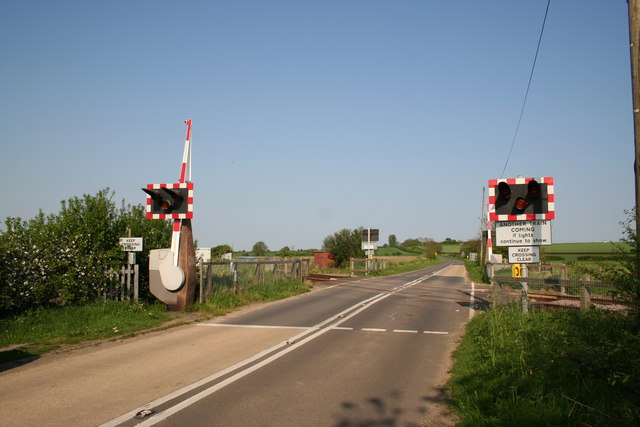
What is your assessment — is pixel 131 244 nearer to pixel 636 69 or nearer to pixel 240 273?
pixel 240 273

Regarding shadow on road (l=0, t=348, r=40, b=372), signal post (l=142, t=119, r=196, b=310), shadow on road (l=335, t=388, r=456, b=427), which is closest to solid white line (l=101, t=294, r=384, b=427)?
shadow on road (l=335, t=388, r=456, b=427)

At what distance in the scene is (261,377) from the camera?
704 centimetres

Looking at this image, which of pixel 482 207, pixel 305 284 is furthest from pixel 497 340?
pixel 482 207

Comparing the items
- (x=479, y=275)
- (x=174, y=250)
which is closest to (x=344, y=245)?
(x=479, y=275)

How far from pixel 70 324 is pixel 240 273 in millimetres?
8503

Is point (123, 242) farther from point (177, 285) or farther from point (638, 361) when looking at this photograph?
point (638, 361)

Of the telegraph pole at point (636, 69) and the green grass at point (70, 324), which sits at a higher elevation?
the telegraph pole at point (636, 69)

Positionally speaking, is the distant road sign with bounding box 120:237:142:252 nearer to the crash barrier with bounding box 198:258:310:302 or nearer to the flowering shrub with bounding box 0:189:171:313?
the flowering shrub with bounding box 0:189:171:313

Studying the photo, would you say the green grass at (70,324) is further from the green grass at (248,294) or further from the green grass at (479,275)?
the green grass at (479,275)

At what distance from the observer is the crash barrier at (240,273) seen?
15.7 metres

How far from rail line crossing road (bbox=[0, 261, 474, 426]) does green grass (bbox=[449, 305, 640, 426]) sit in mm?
574

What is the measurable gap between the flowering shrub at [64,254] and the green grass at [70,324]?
0.51m

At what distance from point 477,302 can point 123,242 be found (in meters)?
12.4

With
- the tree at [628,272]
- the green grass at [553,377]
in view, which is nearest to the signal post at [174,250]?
the green grass at [553,377]
